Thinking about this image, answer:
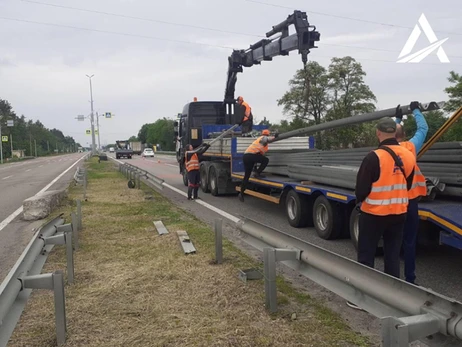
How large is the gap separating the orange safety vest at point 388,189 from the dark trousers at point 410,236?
77cm

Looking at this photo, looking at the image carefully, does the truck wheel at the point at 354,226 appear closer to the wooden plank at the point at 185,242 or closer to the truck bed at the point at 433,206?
the truck bed at the point at 433,206

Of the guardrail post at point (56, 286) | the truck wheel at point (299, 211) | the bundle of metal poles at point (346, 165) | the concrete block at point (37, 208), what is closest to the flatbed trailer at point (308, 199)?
the truck wheel at point (299, 211)

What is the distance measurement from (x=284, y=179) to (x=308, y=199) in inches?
52.7

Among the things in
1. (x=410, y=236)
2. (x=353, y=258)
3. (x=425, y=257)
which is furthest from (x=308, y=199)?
(x=410, y=236)

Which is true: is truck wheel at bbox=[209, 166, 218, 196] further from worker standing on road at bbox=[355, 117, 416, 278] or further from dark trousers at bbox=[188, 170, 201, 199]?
worker standing on road at bbox=[355, 117, 416, 278]

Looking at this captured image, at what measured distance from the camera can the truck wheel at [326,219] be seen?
303 inches

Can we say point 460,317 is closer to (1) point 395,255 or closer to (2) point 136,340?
(1) point 395,255

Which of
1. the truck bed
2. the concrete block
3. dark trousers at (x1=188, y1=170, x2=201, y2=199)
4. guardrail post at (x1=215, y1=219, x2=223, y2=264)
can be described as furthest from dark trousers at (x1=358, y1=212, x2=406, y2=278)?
dark trousers at (x1=188, y1=170, x2=201, y2=199)

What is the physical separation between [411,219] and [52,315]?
3.83 meters

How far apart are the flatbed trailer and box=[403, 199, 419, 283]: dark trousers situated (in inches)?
13.6

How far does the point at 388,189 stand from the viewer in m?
4.30

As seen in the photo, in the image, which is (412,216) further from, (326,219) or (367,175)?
(326,219)

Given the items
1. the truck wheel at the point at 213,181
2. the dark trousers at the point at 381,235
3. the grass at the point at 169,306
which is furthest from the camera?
the truck wheel at the point at 213,181

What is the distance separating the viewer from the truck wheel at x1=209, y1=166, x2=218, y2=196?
557 inches
